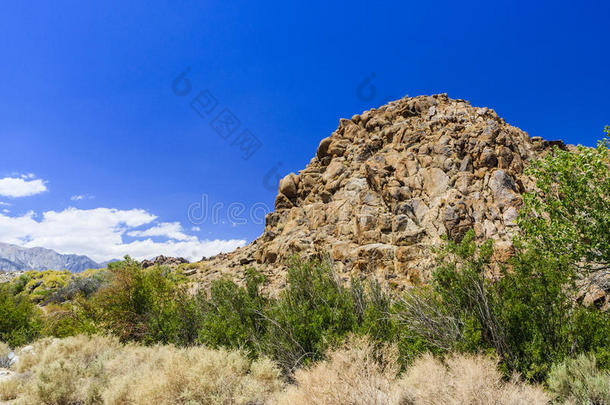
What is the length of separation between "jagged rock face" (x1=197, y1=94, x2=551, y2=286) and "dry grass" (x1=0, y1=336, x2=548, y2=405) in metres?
7.31

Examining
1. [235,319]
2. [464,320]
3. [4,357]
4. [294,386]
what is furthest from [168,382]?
[4,357]

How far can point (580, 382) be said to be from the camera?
555 cm

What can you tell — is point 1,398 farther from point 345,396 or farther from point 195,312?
point 345,396

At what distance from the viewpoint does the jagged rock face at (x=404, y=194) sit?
798 inches

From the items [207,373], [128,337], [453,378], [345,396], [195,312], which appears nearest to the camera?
[345,396]

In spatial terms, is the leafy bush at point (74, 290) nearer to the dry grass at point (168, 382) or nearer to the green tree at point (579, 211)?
the dry grass at point (168, 382)

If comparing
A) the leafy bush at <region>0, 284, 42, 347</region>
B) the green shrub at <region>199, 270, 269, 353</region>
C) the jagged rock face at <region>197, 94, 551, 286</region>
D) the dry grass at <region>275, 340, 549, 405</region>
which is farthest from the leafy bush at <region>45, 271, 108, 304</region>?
the dry grass at <region>275, 340, 549, 405</region>

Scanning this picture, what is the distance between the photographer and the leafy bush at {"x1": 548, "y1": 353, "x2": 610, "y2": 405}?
5324mm

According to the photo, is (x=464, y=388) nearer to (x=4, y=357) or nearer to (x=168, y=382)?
(x=168, y=382)

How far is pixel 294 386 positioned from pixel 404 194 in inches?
768

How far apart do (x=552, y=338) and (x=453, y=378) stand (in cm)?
394

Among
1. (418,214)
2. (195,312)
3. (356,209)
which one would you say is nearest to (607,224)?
(418,214)

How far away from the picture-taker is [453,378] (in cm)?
563

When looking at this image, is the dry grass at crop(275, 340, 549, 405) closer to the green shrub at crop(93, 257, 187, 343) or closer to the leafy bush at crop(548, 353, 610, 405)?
the leafy bush at crop(548, 353, 610, 405)
